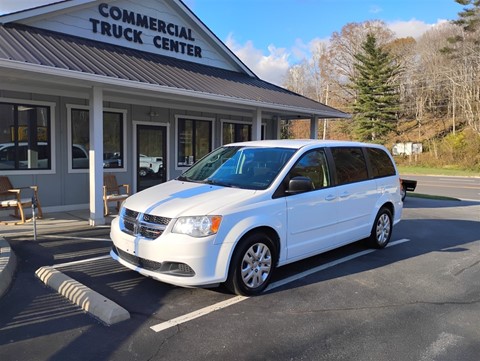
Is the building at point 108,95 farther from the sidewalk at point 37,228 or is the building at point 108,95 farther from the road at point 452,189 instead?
the road at point 452,189

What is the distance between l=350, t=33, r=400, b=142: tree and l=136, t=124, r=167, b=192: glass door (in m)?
39.2

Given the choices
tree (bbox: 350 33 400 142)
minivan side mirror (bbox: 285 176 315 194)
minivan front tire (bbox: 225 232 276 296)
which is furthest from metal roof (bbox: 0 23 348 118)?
tree (bbox: 350 33 400 142)

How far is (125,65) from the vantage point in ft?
30.6

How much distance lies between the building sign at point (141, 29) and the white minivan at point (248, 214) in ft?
21.2

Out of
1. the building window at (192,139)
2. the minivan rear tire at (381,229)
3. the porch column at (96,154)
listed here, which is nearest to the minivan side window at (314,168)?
the minivan rear tire at (381,229)

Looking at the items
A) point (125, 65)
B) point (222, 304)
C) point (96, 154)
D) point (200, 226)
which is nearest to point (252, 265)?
point (222, 304)

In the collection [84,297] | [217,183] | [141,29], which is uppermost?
[141,29]

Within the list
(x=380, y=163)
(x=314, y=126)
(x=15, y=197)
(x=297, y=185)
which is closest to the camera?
(x=297, y=185)

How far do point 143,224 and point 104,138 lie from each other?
23.0ft

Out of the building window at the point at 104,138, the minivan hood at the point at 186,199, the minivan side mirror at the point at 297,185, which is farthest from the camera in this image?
the building window at the point at 104,138

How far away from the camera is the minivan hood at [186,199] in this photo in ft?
14.4

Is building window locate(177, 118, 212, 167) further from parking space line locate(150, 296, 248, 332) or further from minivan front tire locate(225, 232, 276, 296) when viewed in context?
parking space line locate(150, 296, 248, 332)

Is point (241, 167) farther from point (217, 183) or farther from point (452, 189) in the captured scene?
point (452, 189)

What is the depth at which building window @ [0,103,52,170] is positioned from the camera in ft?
30.2
